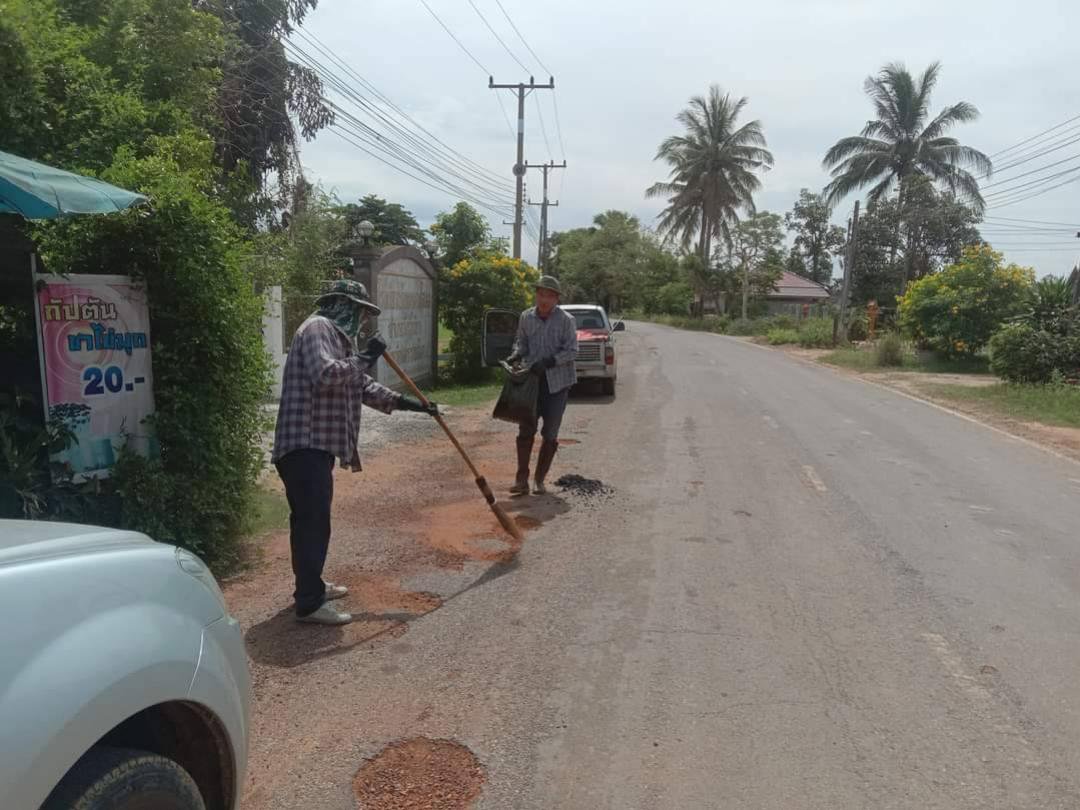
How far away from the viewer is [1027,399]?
15.3 meters

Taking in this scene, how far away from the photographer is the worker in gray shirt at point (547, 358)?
7.10m

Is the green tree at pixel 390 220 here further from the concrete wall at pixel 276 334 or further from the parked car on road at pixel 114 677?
the parked car on road at pixel 114 677

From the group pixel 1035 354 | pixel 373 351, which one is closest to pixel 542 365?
pixel 373 351

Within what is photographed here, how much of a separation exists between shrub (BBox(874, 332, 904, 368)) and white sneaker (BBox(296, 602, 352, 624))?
22.6 m

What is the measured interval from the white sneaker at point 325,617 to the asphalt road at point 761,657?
39 centimetres

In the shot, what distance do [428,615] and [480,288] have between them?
497 inches

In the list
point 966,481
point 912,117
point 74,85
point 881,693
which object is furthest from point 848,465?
point 912,117

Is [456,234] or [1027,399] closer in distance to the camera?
[1027,399]

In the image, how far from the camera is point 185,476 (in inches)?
187

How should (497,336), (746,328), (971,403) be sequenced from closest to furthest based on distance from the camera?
(497,336) < (971,403) < (746,328)

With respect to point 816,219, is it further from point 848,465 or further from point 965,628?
point 965,628

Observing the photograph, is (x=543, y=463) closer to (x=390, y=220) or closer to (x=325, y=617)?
(x=325, y=617)

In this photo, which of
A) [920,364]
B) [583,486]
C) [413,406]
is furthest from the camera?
[920,364]

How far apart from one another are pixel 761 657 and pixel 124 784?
302 cm
